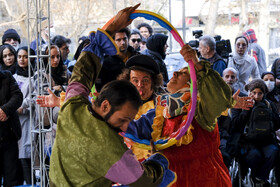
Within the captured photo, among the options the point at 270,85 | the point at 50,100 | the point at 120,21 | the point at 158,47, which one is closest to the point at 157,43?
the point at 158,47

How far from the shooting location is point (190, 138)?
3150 mm

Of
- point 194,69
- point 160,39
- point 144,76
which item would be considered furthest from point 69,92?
point 160,39

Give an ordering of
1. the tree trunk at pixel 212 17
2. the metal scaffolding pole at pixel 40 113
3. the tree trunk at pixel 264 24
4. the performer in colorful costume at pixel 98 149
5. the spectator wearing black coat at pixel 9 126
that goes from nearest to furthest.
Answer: the performer in colorful costume at pixel 98 149 < the metal scaffolding pole at pixel 40 113 < the spectator wearing black coat at pixel 9 126 < the tree trunk at pixel 212 17 < the tree trunk at pixel 264 24

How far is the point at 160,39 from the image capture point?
6.07m

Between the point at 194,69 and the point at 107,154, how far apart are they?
100cm

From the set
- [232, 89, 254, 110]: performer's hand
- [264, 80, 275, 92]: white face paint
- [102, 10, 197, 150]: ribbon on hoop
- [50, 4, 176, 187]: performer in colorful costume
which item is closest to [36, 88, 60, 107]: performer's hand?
[102, 10, 197, 150]: ribbon on hoop

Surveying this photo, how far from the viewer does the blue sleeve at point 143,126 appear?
3.30 metres

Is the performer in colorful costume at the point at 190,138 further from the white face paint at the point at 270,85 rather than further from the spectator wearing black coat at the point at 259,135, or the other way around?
the white face paint at the point at 270,85

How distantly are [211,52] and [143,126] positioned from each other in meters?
3.72

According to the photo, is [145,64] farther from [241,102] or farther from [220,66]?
[220,66]

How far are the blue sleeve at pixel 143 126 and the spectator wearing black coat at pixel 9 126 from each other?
2785mm

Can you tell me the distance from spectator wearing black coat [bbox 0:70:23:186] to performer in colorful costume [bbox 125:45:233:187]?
9.28 ft

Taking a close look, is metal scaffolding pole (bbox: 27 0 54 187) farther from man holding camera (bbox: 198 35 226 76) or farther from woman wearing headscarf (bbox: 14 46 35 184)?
man holding camera (bbox: 198 35 226 76)

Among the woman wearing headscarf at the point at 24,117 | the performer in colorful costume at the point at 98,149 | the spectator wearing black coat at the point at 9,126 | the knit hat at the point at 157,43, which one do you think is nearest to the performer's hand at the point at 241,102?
the performer in colorful costume at the point at 98,149
